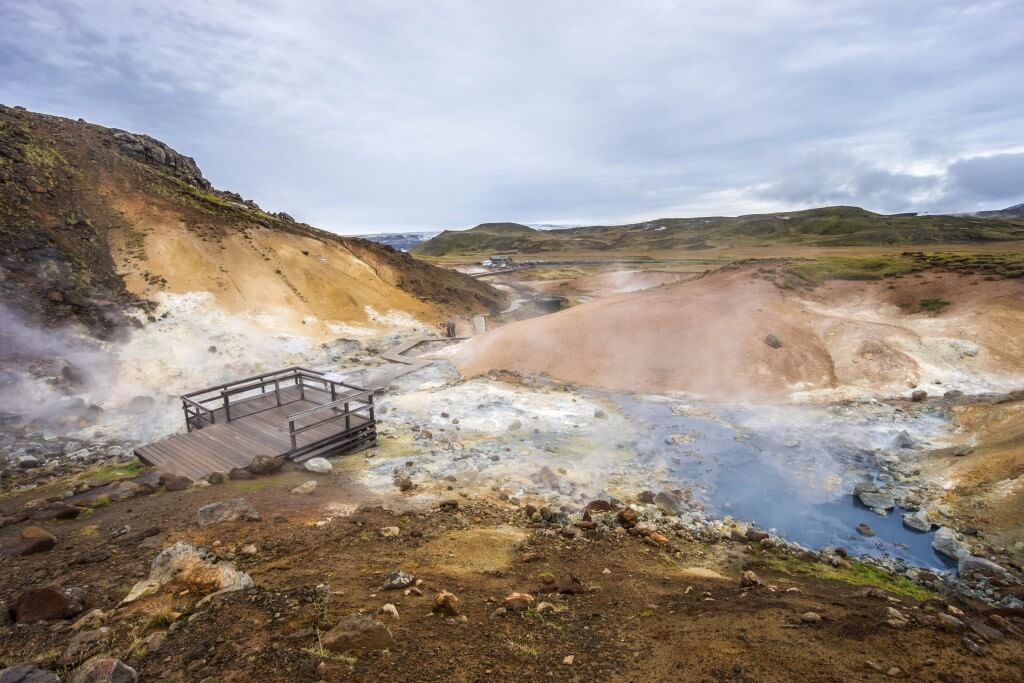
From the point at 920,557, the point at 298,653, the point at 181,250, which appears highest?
the point at 181,250

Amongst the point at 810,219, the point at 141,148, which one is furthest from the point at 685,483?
the point at 810,219

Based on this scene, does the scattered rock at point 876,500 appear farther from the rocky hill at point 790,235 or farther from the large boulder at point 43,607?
the rocky hill at point 790,235

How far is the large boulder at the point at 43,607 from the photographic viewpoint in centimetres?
514

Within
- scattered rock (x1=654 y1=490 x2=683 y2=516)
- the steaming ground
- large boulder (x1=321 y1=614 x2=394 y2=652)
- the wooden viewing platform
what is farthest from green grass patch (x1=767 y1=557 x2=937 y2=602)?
the steaming ground

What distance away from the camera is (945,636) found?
5.25 m

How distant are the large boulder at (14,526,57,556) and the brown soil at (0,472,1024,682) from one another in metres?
0.15

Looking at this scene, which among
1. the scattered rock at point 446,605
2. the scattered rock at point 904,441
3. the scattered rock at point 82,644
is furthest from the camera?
the scattered rock at point 904,441

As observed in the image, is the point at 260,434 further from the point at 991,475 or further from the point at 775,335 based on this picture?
the point at 775,335

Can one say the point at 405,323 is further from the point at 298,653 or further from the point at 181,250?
the point at 298,653

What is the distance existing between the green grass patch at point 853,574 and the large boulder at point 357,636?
270 inches

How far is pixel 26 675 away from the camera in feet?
13.4

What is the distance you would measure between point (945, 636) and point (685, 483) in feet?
24.2

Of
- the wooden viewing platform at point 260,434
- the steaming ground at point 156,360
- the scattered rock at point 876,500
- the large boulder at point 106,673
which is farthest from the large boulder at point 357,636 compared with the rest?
the steaming ground at point 156,360

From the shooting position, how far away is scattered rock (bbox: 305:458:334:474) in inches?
455
